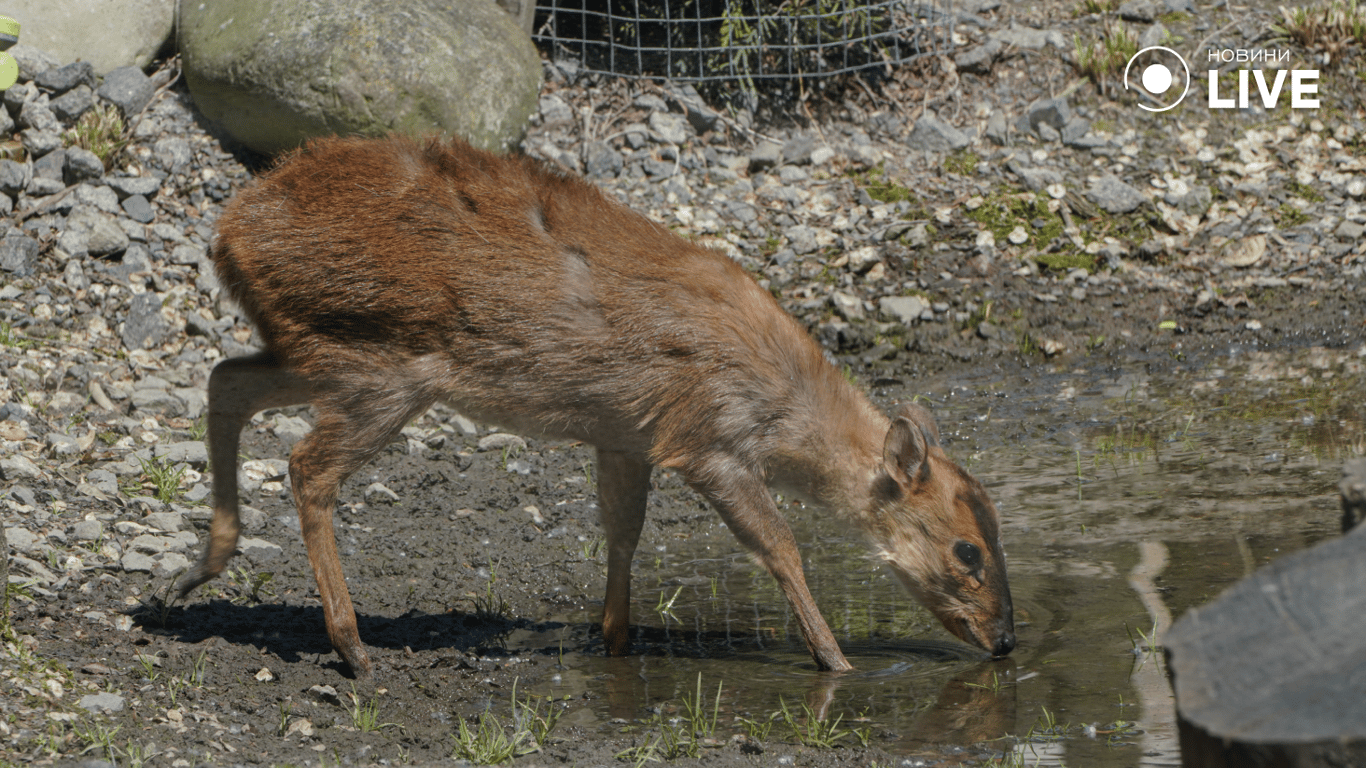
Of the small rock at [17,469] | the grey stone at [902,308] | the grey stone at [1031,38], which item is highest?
the grey stone at [1031,38]

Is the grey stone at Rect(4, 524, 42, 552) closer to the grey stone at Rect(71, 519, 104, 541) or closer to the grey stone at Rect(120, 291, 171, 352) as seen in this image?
the grey stone at Rect(71, 519, 104, 541)

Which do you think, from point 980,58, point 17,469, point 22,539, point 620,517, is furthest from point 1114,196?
point 22,539

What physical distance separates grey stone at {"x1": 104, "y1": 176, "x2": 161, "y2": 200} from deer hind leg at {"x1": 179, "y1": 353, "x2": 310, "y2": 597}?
159 inches

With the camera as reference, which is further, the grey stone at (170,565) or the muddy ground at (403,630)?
the grey stone at (170,565)

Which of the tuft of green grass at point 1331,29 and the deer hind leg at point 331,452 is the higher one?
the tuft of green grass at point 1331,29

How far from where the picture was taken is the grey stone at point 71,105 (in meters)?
8.70

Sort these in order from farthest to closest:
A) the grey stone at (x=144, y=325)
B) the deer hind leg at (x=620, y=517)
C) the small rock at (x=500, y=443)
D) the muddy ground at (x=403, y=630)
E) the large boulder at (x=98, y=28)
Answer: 1. the large boulder at (x=98, y=28)
2. the grey stone at (x=144, y=325)
3. the small rock at (x=500, y=443)
4. the deer hind leg at (x=620, y=517)
5. the muddy ground at (x=403, y=630)

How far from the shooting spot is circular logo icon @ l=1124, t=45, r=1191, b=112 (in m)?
10.8

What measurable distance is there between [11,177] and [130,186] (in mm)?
696

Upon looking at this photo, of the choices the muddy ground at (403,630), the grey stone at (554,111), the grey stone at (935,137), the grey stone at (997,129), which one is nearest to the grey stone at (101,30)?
the grey stone at (554,111)

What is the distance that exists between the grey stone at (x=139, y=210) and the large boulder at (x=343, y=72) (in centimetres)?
96

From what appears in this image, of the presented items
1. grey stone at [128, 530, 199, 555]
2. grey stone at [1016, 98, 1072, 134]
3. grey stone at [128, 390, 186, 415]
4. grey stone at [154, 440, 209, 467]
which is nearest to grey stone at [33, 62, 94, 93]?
grey stone at [128, 390, 186, 415]

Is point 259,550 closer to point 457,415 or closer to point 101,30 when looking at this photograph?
point 457,415

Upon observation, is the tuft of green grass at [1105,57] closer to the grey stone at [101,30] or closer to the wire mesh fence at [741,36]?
the wire mesh fence at [741,36]
